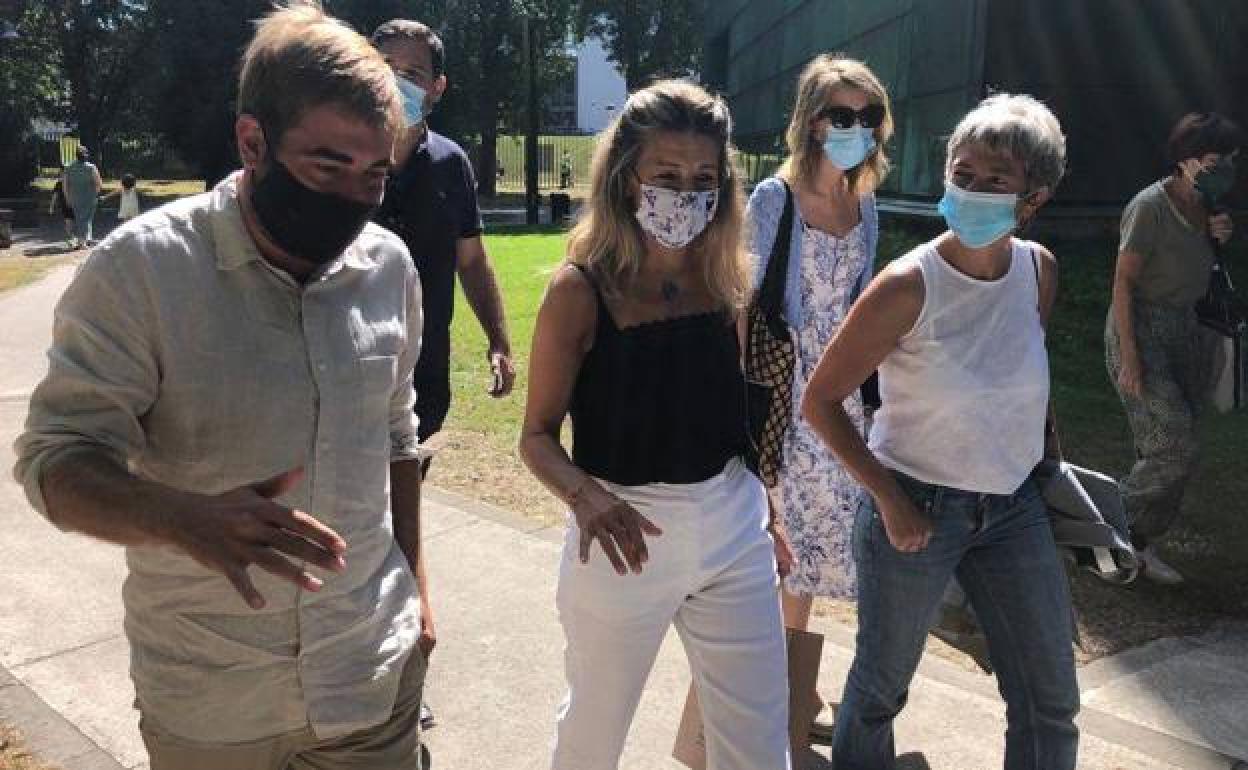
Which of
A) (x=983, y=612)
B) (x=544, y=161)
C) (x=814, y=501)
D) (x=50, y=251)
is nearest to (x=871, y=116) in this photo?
(x=814, y=501)

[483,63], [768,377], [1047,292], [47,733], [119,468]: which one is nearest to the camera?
[119,468]

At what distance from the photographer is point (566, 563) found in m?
2.64

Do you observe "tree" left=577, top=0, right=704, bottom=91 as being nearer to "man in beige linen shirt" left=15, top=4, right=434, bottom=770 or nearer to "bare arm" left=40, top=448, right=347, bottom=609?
"man in beige linen shirt" left=15, top=4, right=434, bottom=770

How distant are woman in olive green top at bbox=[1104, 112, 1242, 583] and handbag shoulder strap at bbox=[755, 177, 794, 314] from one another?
7.58ft

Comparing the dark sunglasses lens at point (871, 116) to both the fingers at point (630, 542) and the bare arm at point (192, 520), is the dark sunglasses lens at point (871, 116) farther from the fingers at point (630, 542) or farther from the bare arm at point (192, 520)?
the bare arm at point (192, 520)

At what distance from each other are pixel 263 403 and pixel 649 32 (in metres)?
51.6

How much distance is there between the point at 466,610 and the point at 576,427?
7.54 ft

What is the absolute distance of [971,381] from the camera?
9.07 feet

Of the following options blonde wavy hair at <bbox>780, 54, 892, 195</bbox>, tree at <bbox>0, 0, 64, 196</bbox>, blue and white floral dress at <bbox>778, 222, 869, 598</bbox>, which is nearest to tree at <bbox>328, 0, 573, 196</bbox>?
tree at <bbox>0, 0, 64, 196</bbox>

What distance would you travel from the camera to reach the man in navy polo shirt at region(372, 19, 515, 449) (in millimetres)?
3832

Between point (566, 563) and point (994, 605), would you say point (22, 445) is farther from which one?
point (994, 605)

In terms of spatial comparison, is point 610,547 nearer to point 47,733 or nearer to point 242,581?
point 242,581

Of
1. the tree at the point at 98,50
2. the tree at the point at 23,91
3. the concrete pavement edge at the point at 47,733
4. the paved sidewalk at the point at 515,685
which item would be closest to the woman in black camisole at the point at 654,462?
the paved sidewalk at the point at 515,685

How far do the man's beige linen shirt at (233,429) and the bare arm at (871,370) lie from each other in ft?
3.79
